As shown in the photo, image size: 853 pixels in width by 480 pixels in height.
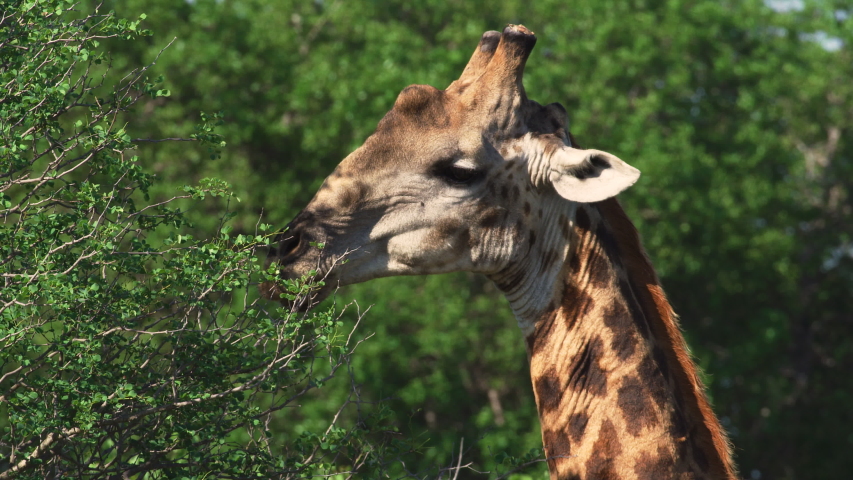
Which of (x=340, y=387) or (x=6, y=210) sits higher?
(x=6, y=210)

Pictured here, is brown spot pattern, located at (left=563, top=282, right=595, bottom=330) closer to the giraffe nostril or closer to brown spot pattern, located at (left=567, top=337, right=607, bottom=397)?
brown spot pattern, located at (left=567, top=337, right=607, bottom=397)

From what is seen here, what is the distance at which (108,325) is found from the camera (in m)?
3.99

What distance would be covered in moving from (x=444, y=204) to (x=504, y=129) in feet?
1.54

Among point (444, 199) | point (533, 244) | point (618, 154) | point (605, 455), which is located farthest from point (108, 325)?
point (618, 154)

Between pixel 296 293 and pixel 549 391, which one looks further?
pixel 549 391

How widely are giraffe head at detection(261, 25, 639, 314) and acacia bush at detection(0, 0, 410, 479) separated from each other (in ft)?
1.59

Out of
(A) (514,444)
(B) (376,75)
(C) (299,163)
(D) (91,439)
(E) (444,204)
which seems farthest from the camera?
(C) (299,163)

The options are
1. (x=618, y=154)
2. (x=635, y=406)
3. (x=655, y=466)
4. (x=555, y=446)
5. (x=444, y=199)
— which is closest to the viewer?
(x=655, y=466)

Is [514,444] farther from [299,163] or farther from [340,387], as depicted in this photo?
[299,163]

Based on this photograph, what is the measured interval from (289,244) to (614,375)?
151 cm

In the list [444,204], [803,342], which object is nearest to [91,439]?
[444,204]

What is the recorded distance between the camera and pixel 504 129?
15.0ft

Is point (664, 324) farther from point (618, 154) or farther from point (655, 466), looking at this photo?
point (618, 154)

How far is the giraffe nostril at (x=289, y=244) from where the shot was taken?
4.29 metres
